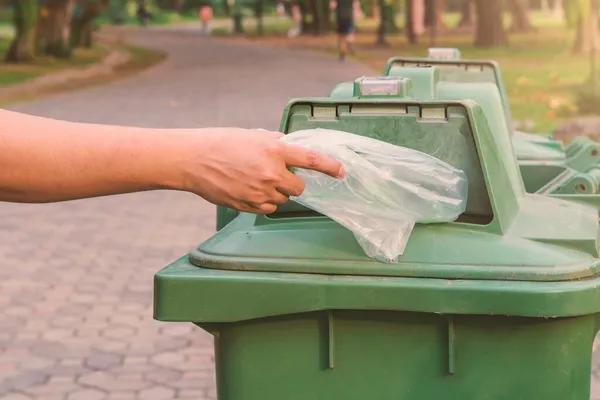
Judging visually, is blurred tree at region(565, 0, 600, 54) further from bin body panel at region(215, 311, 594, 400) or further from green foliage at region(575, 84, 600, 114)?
bin body panel at region(215, 311, 594, 400)

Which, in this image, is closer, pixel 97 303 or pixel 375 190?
pixel 375 190

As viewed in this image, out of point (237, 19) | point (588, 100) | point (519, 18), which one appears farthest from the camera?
point (237, 19)

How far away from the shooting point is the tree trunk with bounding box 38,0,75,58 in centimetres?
3294

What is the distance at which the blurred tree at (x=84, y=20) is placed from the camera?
36.2m

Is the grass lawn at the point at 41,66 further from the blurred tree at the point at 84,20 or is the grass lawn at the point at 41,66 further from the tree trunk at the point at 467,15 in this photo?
the tree trunk at the point at 467,15

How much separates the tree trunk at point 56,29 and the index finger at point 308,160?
102 ft

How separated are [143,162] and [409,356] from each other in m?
0.89

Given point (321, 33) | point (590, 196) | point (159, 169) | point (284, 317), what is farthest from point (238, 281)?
point (321, 33)

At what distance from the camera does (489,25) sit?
3872 centimetres

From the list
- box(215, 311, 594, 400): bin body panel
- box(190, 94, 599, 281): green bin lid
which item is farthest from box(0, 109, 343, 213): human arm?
box(215, 311, 594, 400): bin body panel

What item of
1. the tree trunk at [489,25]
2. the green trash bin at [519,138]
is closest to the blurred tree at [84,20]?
the tree trunk at [489,25]

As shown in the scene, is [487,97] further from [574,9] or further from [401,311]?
[574,9]

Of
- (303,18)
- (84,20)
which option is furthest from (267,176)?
(303,18)

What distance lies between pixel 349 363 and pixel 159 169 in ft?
2.58
